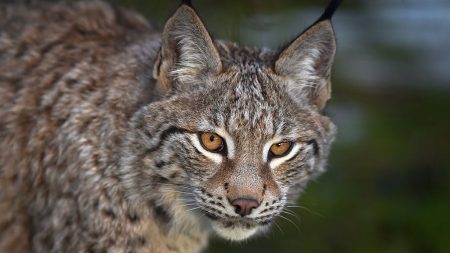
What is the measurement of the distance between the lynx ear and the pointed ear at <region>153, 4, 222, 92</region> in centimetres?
45

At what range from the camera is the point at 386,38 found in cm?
1007

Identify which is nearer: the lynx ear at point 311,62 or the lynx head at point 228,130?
the lynx head at point 228,130

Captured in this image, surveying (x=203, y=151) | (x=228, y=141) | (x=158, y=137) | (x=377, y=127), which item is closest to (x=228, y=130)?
(x=228, y=141)

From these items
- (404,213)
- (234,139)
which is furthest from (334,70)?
(234,139)

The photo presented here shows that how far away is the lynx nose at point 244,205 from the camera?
219 inches

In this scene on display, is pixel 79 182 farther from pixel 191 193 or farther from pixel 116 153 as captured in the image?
pixel 191 193

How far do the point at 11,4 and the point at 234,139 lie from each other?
251 cm

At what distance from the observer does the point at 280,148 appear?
5.87m

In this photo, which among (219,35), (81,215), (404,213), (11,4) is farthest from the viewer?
(404,213)

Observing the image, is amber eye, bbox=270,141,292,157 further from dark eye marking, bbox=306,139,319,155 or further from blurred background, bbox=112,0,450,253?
blurred background, bbox=112,0,450,253

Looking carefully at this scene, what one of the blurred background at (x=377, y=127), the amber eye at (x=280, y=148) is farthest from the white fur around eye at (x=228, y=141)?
the blurred background at (x=377, y=127)

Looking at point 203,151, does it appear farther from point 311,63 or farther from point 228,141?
point 311,63

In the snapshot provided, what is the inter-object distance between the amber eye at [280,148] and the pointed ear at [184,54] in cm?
59

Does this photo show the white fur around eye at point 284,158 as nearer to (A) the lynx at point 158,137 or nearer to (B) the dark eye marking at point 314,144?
(A) the lynx at point 158,137
